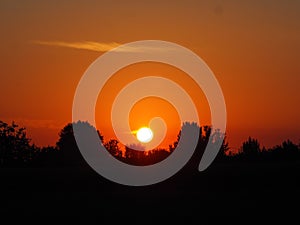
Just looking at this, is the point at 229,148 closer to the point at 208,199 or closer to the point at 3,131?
the point at 3,131

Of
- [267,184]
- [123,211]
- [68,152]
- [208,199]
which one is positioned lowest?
[123,211]

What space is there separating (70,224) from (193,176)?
65.2 ft

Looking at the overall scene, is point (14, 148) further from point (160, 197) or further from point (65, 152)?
point (160, 197)

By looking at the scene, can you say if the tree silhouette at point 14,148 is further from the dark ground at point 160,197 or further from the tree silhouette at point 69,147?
the dark ground at point 160,197

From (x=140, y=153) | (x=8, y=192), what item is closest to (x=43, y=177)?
(x=8, y=192)

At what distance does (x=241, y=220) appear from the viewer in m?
30.1

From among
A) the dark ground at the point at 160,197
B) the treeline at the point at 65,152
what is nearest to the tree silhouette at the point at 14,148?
the treeline at the point at 65,152

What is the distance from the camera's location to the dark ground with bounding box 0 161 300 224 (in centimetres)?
3203

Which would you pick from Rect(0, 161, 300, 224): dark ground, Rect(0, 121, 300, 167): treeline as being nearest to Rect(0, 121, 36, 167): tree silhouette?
Rect(0, 121, 300, 167): treeline

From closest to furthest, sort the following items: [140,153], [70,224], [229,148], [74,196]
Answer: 1. [70,224]
2. [74,196]
3. [229,148]
4. [140,153]

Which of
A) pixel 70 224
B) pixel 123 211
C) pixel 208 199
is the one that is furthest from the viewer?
pixel 208 199

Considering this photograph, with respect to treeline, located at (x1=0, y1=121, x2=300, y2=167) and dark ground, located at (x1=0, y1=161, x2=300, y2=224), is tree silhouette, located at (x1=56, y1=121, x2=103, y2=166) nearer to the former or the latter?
treeline, located at (x1=0, y1=121, x2=300, y2=167)

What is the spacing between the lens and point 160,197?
41.5 metres

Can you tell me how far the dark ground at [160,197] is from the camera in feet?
105
